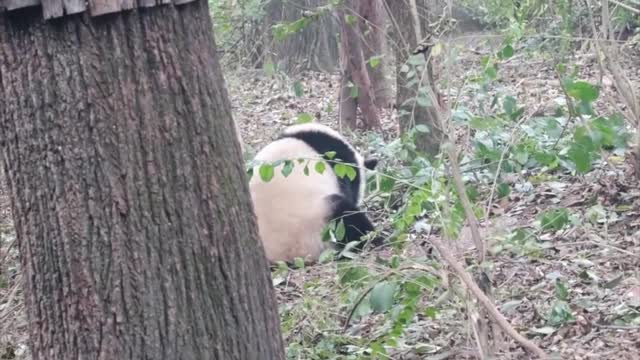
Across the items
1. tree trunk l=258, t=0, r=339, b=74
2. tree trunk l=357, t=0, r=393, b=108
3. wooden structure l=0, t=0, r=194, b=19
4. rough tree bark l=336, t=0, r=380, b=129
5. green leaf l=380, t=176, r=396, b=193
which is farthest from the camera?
tree trunk l=258, t=0, r=339, b=74

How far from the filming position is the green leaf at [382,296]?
354 cm

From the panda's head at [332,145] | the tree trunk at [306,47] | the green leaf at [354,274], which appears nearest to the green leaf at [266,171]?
the green leaf at [354,274]

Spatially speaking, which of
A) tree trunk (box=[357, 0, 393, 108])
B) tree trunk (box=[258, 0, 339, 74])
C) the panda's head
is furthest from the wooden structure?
tree trunk (box=[258, 0, 339, 74])

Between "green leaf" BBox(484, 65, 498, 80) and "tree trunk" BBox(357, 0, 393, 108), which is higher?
"green leaf" BBox(484, 65, 498, 80)

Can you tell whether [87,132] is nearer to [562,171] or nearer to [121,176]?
[121,176]

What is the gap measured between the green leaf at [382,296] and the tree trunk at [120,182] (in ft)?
2.39

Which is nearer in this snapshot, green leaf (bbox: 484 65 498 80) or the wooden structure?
the wooden structure

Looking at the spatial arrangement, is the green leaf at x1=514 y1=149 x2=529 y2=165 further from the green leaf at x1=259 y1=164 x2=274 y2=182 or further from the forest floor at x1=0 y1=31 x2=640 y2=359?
the green leaf at x1=259 y1=164 x2=274 y2=182

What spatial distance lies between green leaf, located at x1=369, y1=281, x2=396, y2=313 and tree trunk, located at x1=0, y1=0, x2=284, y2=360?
73 centimetres

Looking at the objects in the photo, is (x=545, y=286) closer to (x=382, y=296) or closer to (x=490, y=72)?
(x=490, y=72)

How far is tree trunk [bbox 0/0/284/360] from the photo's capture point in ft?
9.19

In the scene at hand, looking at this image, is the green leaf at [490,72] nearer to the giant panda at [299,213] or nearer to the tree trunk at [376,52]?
the giant panda at [299,213]

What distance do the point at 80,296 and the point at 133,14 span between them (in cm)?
83

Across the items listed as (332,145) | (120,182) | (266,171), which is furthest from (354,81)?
(120,182)
